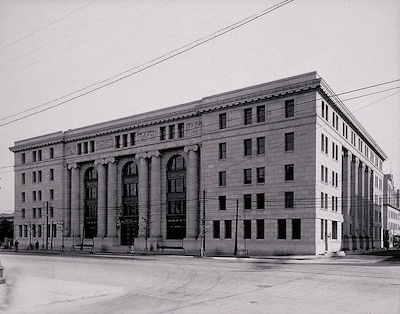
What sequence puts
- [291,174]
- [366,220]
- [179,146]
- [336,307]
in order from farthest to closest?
[366,220], [179,146], [291,174], [336,307]

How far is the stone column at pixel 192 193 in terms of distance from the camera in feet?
202

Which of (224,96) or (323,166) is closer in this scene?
(323,166)

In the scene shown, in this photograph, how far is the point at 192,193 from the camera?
62.2 m

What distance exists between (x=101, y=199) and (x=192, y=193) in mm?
18547

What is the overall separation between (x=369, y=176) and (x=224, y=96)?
3627 cm

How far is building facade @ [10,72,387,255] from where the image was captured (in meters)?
51.4

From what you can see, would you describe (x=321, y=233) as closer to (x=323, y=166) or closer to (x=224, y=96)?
(x=323, y=166)

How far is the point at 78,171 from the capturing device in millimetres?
78250

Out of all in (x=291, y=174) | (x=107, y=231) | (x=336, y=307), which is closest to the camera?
(x=336, y=307)

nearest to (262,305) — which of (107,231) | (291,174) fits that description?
(291,174)

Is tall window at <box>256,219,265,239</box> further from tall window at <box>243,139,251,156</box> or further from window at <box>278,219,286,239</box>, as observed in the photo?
tall window at <box>243,139,251,156</box>

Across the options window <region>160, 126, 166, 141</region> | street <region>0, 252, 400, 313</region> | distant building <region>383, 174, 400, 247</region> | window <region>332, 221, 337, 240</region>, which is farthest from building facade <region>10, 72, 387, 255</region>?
street <region>0, 252, 400, 313</region>

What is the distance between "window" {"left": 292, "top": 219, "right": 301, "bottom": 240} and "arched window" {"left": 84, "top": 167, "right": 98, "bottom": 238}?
37198 mm

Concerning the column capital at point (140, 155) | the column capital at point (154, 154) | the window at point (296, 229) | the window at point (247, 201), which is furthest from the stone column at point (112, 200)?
the window at point (296, 229)
